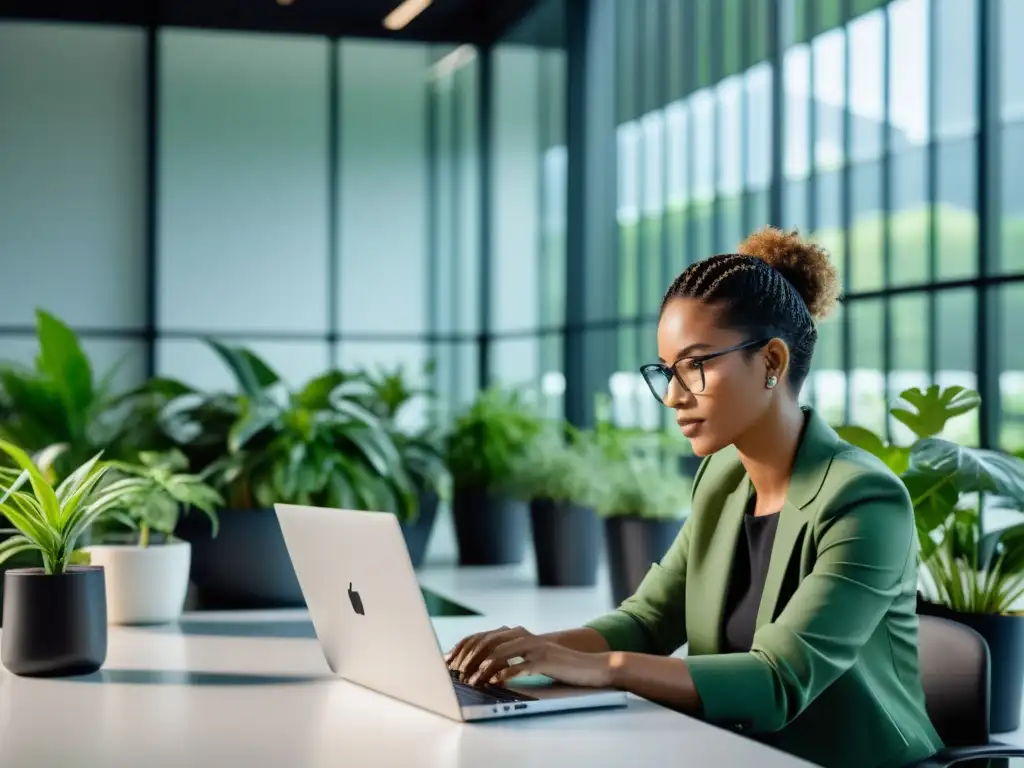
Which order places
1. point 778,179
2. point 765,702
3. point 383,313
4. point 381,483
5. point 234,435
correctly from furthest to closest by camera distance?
point 383,313 < point 778,179 < point 381,483 < point 234,435 < point 765,702

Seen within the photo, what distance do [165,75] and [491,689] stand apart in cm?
649

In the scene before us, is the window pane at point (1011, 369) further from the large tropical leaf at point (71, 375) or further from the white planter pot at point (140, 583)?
the large tropical leaf at point (71, 375)

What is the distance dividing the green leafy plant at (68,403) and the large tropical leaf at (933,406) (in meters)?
2.31

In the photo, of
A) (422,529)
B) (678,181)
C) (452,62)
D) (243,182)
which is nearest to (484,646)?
(422,529)

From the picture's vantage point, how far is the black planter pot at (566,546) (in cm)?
506

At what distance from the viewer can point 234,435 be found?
388cm

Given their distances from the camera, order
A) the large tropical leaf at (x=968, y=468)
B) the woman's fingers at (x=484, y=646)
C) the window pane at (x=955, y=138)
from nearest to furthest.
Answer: the woman's fingers at (x=484, y=646)
the large tropical leaf at (x=968, y=468)
the window pane at (x=955, y=138)

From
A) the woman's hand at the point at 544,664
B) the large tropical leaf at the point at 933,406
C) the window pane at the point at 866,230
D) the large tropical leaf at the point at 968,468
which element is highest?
the window pane at the point at 866,230

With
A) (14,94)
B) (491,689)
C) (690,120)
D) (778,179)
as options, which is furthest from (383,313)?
(491,689)

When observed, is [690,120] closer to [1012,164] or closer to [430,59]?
[1012,164]

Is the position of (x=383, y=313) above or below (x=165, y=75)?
below

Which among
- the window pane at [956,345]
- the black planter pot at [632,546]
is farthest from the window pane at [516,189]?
the window pane at [956,345]

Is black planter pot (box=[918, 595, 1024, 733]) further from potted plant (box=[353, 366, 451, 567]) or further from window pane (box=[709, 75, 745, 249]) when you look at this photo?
window pane (box=[709, 75, 745, 249])

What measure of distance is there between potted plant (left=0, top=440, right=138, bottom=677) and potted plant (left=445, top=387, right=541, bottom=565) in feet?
12.5
